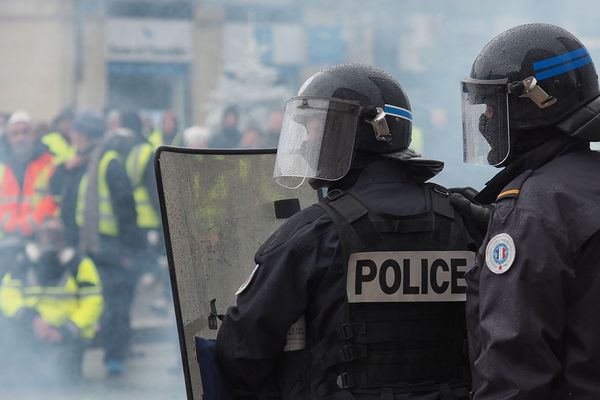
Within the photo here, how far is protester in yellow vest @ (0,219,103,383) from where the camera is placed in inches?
276

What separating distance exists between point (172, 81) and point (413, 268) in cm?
832

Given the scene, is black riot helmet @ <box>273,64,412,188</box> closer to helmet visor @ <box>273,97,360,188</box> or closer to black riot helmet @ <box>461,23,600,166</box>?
helmet visor @ <box>273,97,360,188</box>

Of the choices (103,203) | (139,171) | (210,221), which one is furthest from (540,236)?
(139,171)

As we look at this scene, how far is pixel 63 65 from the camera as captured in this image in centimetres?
990

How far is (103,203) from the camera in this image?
7.12 m

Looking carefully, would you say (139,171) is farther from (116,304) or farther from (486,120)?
(486,120)

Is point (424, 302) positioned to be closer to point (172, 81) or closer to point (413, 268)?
point (413, 268)

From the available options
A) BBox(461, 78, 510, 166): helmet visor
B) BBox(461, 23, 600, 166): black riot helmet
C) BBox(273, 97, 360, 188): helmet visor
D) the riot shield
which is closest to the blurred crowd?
the riot shield

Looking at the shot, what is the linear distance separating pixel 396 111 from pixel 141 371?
187 inches

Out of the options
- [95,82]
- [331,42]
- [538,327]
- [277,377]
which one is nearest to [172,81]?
[95,82]

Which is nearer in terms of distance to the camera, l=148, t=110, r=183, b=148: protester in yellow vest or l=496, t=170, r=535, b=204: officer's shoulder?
l=496, t=170, r=535, b=204: officer's shoulder

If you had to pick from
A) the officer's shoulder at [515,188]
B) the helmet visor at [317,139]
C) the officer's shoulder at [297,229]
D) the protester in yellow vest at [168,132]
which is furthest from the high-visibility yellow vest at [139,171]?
the officer's shoulder at [515,188]

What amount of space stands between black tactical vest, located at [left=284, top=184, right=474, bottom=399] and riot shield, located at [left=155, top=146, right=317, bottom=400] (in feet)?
0.99

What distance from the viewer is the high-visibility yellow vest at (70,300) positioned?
7.02 metres
